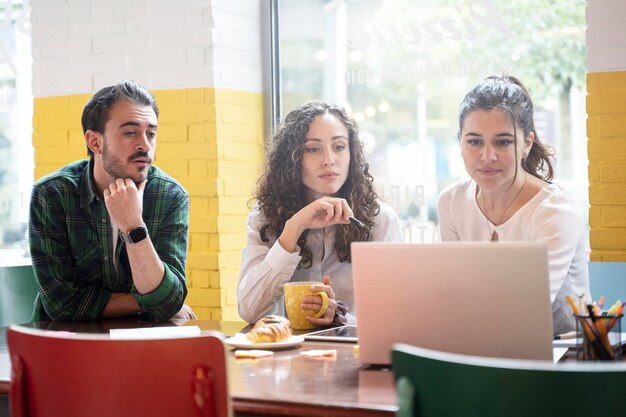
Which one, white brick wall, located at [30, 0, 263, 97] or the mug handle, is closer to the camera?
the mug handle

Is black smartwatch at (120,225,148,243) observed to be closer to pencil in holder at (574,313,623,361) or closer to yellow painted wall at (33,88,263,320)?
yellow painted wall at (33,88,263,320)

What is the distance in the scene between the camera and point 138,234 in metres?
2.74

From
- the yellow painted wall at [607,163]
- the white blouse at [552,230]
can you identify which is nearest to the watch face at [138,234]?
the white blouse at [552,230]

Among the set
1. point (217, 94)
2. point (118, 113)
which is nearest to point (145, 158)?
point (118, 113)

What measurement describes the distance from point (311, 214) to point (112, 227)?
642 mm

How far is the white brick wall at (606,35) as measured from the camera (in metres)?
3.18

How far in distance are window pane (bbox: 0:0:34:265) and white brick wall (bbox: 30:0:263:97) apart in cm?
28

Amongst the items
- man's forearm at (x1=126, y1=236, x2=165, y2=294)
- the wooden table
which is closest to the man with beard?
man's forearm at (x1=126, y1=236, x2=165, y2=294)

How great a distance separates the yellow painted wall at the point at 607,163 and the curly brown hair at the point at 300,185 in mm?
804

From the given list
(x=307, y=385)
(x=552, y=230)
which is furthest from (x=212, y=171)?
(x=307, y=385)

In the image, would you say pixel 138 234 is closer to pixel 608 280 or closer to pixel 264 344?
pixel 264 344

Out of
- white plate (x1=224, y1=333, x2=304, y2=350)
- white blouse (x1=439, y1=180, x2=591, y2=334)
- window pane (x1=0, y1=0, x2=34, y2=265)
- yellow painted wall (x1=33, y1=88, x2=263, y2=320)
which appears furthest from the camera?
window pane (x1=0, y1=0, x2=34, y2=265)

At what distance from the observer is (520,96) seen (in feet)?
9.46

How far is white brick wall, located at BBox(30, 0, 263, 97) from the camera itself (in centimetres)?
396
